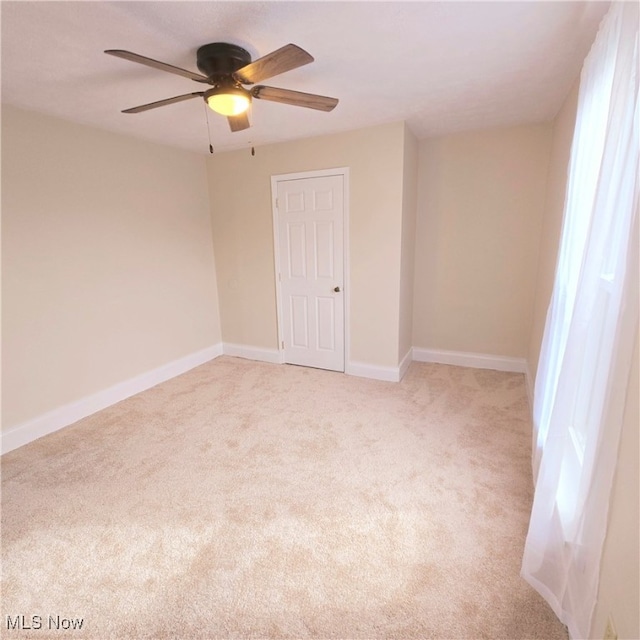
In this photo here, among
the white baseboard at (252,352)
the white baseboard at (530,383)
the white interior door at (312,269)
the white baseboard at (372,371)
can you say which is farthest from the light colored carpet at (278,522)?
the white baseboard at (252,352)

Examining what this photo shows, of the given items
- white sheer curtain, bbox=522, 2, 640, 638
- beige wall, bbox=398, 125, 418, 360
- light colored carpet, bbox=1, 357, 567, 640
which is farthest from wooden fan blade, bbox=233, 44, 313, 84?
light colored carpet, bbox=1, 357, 567, 640

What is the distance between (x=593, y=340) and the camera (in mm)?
1257

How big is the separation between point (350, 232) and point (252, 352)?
6.32 feet

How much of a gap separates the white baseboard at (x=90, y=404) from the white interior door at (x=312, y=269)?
3.95 ft

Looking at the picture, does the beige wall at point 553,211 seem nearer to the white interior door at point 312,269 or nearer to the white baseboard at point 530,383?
the white baseboard at point 530,383

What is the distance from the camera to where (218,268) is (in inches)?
166

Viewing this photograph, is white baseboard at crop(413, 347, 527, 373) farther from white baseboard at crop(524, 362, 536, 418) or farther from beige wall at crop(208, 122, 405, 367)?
beige wall at crop(208, 122, 405, 367)

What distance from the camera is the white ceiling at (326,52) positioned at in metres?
1.48

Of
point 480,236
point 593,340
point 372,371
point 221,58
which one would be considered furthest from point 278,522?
point 480,236

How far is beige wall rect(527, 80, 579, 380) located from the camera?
90.5 inches

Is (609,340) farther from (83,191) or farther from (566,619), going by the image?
(83,191)

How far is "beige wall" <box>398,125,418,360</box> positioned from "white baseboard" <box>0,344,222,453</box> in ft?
7.95

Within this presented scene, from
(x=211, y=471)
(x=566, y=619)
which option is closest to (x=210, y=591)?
(x=211, y=471)

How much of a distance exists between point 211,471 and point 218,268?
264 centimetres
